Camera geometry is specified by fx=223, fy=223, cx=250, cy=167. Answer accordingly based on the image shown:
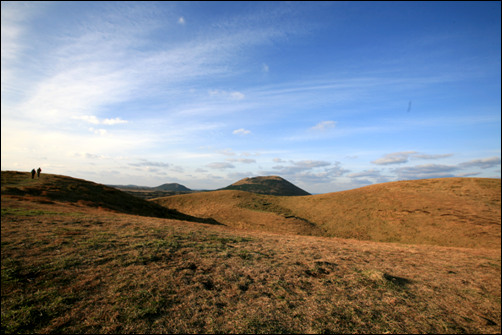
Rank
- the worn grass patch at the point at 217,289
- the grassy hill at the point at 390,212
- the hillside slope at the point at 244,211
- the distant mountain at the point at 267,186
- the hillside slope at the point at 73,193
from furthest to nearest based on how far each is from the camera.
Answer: the distant mountain at the point at 267,186, the hillside slope at the point at 244,211, the grassy hill at the point at 390,212, the hillside slope at the point at 73,193, the worn grass patch at the point at 217,289

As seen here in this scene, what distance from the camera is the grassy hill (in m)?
22.0

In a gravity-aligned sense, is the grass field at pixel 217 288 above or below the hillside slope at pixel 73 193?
below

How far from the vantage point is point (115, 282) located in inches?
254

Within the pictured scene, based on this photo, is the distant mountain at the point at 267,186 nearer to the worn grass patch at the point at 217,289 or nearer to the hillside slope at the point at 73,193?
the hillside slope at the point at 73,193

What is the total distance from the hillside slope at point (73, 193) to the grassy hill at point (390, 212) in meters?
8.77

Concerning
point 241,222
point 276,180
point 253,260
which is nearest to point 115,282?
point 253,260

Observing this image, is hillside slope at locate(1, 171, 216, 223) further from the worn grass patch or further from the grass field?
the worn grass patch

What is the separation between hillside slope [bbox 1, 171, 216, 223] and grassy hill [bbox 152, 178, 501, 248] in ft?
28.8

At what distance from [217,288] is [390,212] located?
28.6 meters

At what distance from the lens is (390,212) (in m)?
28.2

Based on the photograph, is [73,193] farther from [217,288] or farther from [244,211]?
[217,288]

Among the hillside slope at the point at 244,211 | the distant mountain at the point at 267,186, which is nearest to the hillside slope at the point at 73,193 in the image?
the hillside slope at the point at 244,211

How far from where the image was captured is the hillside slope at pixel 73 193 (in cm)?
2189

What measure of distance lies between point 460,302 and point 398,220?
21.7 meters
